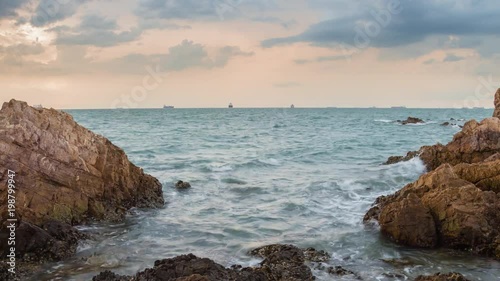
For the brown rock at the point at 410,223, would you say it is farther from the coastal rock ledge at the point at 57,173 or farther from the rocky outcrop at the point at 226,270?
the coastal rock ledge at the point at 57,173

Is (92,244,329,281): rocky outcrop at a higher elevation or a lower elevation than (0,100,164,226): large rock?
lower

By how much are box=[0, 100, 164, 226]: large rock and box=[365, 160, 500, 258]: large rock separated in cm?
998

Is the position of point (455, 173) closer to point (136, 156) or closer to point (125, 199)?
point (125, 199)

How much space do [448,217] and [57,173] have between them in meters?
13.0

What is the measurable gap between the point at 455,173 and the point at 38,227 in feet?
45.8

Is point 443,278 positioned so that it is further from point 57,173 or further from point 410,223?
point 57,173

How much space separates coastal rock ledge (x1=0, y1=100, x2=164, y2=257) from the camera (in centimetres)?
1409

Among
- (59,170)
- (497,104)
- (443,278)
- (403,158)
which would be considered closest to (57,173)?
(59,170)

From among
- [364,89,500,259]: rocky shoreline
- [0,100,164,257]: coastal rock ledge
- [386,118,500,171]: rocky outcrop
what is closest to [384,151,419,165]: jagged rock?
[386,118,500,171]: rocky outcrop

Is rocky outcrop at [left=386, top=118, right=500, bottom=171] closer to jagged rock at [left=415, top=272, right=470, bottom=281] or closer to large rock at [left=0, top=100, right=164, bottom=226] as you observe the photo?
jagged rock at [left=415, top=272, right=470, bottom=281]

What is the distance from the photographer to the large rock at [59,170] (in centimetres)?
1442

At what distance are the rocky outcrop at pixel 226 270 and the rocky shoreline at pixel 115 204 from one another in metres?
0.03

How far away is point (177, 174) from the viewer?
1061 inches

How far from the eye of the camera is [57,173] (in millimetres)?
15453
